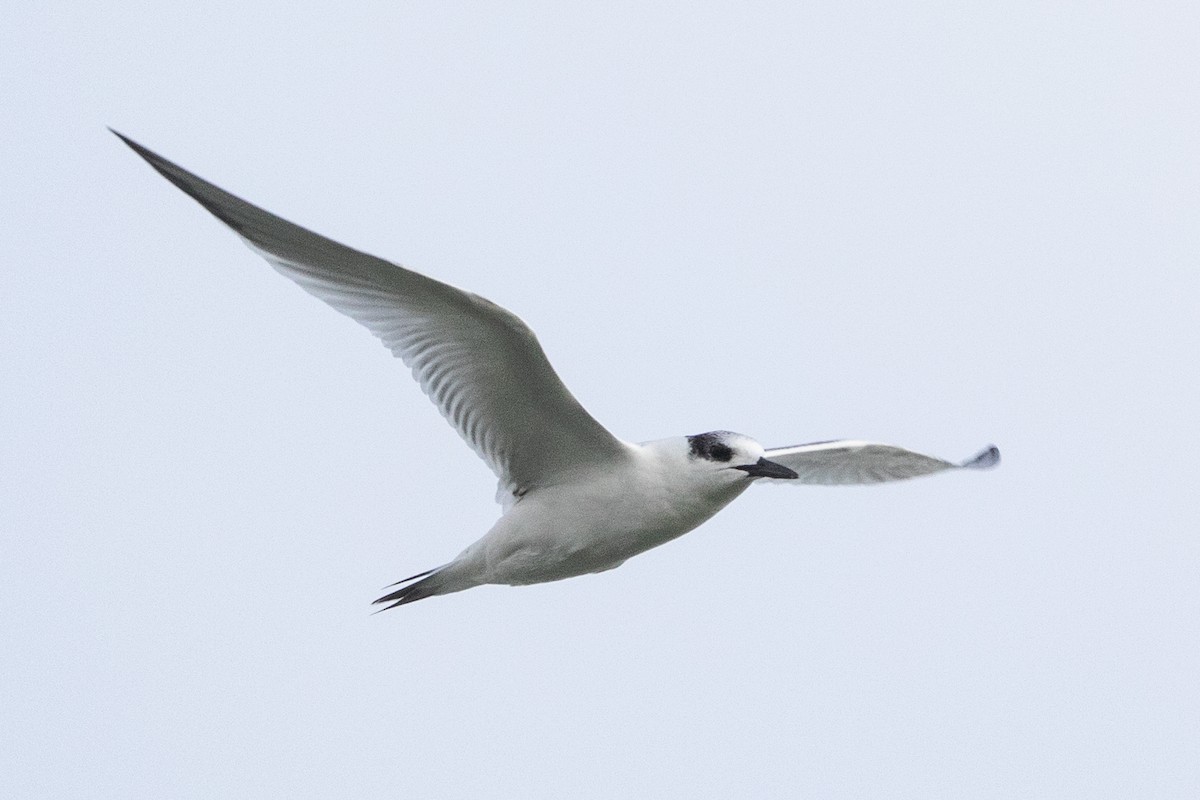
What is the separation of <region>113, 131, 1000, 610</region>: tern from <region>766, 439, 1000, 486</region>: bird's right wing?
2.02 metres

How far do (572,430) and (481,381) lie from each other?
591 millimetres

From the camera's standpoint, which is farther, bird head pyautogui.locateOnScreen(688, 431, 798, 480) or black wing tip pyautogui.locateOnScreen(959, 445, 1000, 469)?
black wing tip pyautogui.locateOnScreen(959, 445, 1000, 469)

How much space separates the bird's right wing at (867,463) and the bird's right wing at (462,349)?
91.9 inches

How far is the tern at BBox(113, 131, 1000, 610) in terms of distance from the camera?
27.9 feet

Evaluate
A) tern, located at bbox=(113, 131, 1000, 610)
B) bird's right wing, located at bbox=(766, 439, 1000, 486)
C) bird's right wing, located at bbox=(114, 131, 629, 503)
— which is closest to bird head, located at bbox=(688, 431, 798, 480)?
tern, located at bbox=(113, 131, 1000, 610)

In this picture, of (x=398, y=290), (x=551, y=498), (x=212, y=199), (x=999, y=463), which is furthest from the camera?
(x=999, y=463)

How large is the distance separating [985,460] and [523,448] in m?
3.82

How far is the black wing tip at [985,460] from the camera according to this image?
11.3m

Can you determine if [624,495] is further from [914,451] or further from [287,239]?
[914,451]

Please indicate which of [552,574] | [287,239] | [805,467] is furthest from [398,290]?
[805,467]


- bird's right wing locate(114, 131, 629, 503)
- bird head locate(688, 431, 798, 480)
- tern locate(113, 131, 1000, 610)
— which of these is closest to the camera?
bird's right wing locate(114, 131, 629, 503)

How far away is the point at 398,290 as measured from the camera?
8.53 meters

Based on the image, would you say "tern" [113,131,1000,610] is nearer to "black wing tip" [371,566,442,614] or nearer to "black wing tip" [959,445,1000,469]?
"black wing tip" [371,566,442,614]

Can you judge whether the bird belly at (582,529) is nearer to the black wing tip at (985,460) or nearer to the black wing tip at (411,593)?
the black wing tip at (411,593)
